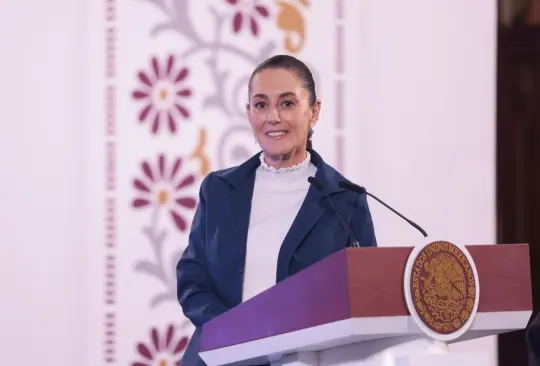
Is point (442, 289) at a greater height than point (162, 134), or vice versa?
point (162, 134)

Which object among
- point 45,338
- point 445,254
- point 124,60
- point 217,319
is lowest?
point 45,338

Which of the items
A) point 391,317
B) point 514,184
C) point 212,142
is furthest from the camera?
point 514,184

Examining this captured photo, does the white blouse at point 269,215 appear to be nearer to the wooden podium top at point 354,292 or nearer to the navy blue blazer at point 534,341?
the wooden podium top at point 354,292

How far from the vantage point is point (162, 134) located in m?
2.69

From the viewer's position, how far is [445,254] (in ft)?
3.89

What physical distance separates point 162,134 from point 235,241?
985 millimetres

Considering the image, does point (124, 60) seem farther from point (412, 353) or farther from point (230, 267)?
point (412, 353)

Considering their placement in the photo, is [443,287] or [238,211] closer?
[443,287]

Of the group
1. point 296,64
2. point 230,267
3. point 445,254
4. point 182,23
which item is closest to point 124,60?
point 182,23

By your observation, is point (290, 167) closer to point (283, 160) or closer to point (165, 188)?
point (283, 160)

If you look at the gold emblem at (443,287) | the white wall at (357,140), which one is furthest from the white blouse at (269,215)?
the white wall at (357,140)

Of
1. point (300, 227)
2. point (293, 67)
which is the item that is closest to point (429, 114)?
A: point (293, 67)

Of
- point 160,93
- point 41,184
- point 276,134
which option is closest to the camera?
point 276,134

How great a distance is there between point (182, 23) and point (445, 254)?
68.4 inches
